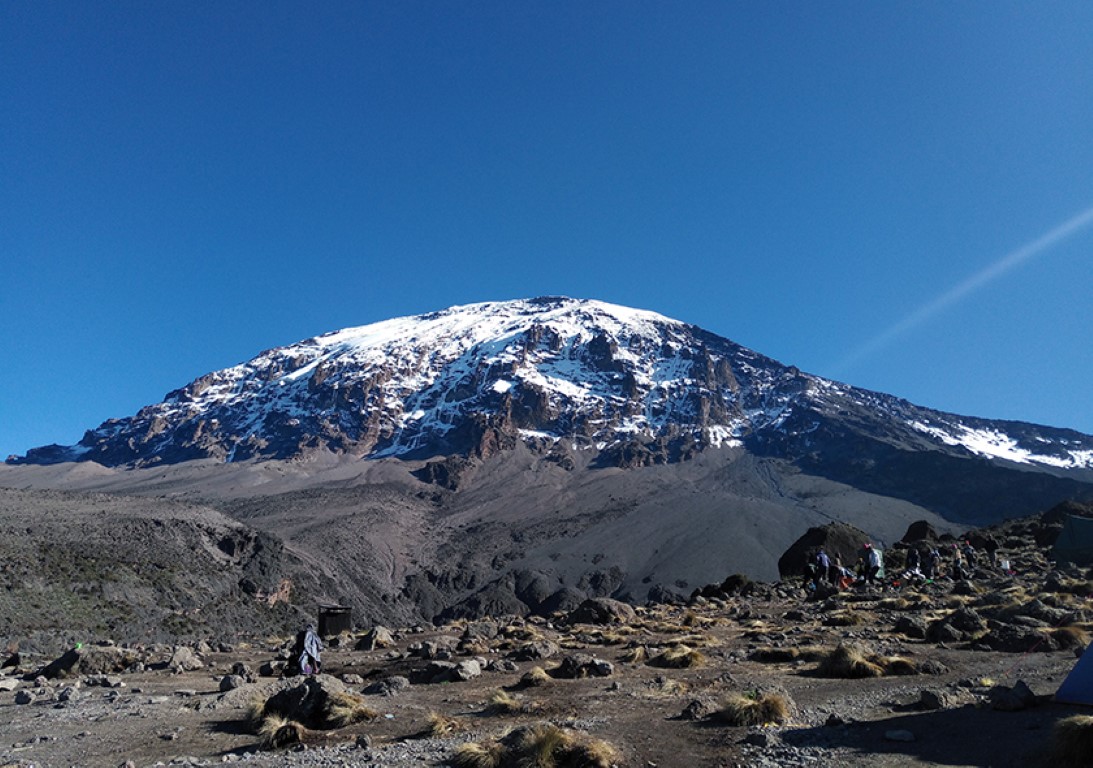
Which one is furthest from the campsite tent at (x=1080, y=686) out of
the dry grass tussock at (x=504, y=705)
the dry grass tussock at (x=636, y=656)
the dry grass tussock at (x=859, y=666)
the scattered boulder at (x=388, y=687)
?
the scattered boulder at (x=388, y=687)

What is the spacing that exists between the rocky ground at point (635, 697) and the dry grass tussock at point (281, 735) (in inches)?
1.1

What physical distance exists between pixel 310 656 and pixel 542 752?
31.1ft

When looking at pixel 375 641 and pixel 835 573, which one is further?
pixel 835 573

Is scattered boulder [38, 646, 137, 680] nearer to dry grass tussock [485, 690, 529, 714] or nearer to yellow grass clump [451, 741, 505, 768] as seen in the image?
dry grass tussock [485, 690, 529, 714]

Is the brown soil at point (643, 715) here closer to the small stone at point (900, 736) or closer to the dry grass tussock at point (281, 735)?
the small stone at point (900, 736)

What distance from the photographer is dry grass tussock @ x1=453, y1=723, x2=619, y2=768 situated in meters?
7.81

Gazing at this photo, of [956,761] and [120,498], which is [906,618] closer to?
[956,761]

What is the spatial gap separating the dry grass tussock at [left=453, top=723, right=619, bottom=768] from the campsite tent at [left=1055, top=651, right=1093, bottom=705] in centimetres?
556

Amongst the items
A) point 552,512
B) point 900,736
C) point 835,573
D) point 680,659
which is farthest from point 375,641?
point 552,512

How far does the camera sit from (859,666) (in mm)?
11766

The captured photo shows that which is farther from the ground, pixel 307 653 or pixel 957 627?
pixel 957 627

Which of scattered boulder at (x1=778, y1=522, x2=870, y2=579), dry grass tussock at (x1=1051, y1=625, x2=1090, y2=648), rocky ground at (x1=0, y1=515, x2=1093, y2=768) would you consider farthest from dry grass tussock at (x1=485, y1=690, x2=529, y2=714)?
scattered boulder at (x1=778, y1=522, x2=870, y2=579)

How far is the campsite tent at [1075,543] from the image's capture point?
89.0 feet

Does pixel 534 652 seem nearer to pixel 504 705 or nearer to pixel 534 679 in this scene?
pixel 534 679
